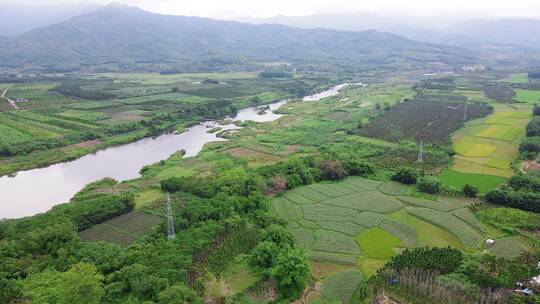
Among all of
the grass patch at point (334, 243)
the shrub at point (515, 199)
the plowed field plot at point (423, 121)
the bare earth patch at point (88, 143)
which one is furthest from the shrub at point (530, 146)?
the bare earth patch at point (88, 143)

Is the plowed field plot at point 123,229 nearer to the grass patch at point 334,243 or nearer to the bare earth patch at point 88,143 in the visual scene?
the grass patch at point 334,243

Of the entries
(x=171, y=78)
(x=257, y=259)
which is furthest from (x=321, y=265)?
(x=171, y=78)

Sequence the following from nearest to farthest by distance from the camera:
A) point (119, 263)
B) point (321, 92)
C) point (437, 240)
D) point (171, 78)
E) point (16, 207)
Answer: point (119, 263)
point (437, 240)
point (16, 207)
point (321, 92)
point (171, 78)

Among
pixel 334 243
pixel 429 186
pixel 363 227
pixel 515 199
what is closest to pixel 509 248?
pixel 515 199

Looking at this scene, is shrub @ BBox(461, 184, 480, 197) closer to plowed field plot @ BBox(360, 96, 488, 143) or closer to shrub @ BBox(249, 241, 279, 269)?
plowed field plot @ BBox(360, 96, 488, 143)

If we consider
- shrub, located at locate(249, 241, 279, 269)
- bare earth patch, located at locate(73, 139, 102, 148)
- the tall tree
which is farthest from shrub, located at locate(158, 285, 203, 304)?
bare earth patch, located at locate(73, 139, 102, 148)

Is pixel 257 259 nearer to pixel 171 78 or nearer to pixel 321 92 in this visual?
pixel 321 92

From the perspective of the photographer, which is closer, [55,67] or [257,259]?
[257,259]
